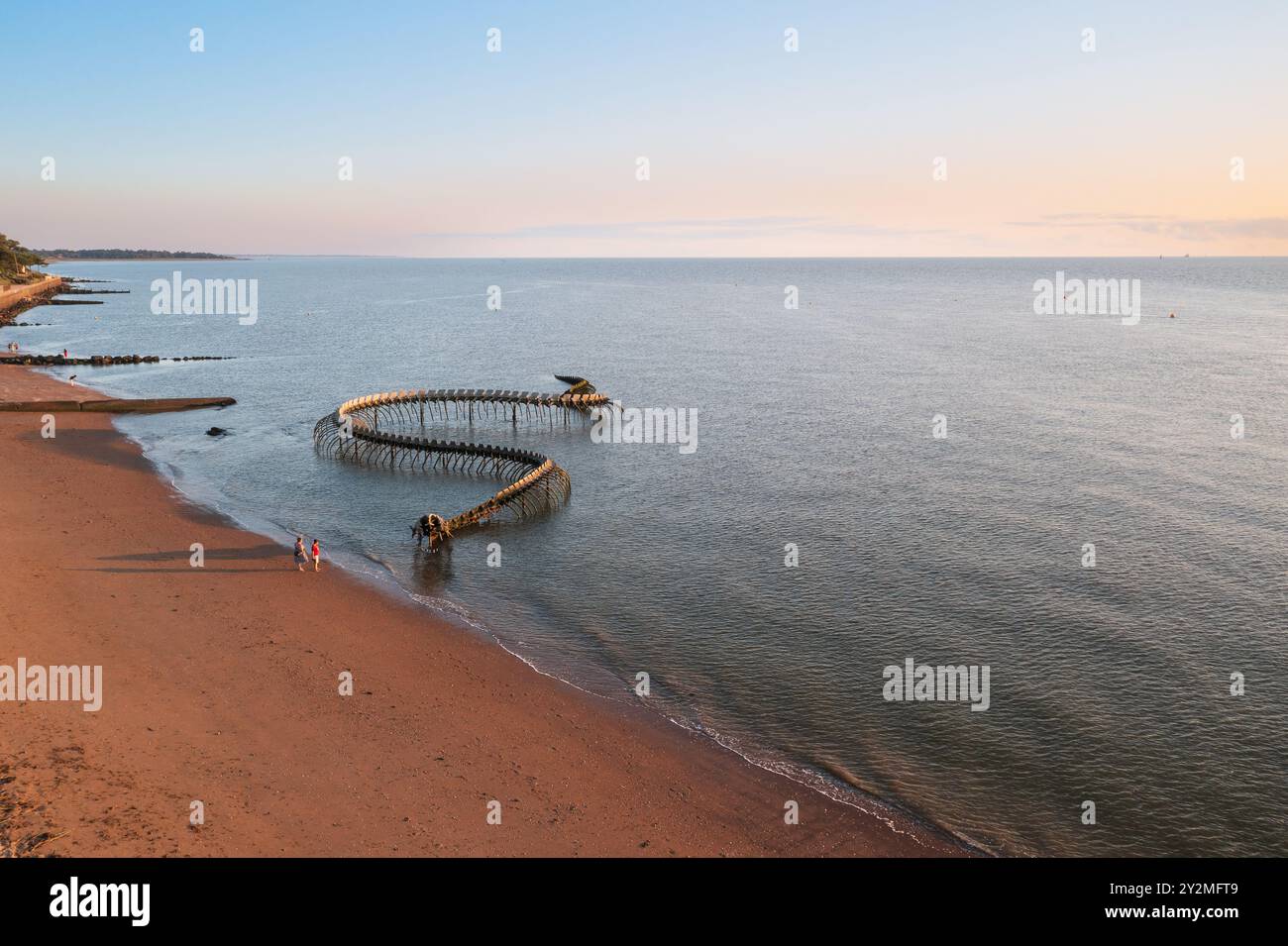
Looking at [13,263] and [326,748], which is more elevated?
[13,263]

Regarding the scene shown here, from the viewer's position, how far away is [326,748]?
22297 mm

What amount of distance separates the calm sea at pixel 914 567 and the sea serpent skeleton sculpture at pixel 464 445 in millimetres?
1743

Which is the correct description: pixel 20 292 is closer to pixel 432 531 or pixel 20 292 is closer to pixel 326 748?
pixel 432 531

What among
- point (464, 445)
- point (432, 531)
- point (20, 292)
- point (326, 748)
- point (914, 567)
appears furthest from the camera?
point (20, 292)

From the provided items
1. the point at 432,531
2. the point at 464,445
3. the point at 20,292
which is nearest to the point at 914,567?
the point at 432,531

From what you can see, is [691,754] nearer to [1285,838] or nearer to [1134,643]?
[1285,838]

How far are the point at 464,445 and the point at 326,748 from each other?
32749 millimetres

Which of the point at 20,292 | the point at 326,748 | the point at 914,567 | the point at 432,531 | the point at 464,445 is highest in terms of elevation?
the point at 20,292

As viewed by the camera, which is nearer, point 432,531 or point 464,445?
point 432,531

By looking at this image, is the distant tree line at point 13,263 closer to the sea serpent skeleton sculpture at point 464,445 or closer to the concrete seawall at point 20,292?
the concrete seawall at point 20,292

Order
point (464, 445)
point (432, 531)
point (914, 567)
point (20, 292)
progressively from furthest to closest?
point (20, 292) < point (464, 445) < point (432, 531) < point (914, 567)

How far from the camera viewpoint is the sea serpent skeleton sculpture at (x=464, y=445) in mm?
45500

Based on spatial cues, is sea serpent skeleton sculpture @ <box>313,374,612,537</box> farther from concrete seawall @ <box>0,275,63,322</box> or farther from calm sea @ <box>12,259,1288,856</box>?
concrete seawall @ <box>0,275,63,322</box>
